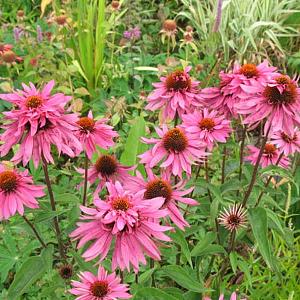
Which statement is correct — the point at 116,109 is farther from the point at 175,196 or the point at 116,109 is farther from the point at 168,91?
the point at 175,196

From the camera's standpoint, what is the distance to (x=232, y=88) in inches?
48.0

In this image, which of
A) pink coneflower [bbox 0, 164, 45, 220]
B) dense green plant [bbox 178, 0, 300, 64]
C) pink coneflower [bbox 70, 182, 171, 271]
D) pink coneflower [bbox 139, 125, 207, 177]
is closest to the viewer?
pink coneflower [bbox 70, 182, 171, 271]

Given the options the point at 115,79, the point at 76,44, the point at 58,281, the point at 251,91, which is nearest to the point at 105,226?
the point at 58,281

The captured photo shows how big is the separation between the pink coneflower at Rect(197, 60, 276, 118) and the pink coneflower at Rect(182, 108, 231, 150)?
28 mm

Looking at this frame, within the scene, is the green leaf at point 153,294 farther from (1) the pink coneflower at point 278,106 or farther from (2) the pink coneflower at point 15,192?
(1) the pink coneflower at point 278,106

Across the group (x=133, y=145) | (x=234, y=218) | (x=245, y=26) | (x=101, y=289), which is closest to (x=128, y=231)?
(x=101, y=289)

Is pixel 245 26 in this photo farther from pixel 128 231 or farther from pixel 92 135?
pixel 128 231

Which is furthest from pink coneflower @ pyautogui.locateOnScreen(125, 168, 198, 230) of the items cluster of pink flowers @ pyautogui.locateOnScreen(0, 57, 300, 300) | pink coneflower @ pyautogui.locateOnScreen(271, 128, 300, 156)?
pink coneflower @ pyautogui.locateOnScreen(271, 128, 300, 156)

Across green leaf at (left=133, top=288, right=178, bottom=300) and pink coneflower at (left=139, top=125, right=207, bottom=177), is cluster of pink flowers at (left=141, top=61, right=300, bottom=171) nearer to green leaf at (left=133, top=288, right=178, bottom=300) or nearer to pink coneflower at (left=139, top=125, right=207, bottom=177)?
pink coneflower at (left=139, top=125, right=207, bottom=177)

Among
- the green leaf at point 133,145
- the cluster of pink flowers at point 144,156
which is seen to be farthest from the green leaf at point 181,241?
the green leaf at point 133,145

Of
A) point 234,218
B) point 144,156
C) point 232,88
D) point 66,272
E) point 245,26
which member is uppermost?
point 232,88

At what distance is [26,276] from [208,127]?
19.9 inches

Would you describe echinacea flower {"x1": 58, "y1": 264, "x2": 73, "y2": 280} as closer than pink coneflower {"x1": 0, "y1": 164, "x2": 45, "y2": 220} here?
No

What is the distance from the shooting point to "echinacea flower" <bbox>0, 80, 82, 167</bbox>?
39.7 inches
